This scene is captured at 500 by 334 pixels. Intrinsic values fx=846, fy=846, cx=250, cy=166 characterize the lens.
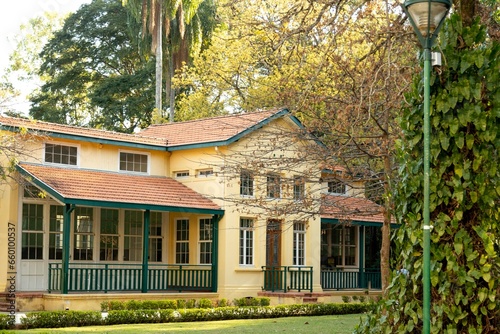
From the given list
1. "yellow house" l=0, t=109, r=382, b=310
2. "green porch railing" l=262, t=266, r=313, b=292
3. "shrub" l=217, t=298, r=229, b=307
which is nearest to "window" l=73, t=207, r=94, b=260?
"yellow house" l=0, t=109, r=382, b=310

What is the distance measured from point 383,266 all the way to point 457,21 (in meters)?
7.98

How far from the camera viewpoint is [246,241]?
27906 mm

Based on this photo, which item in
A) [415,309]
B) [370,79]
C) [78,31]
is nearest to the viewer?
[415,309]

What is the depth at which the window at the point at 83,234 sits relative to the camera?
2605 centimetres

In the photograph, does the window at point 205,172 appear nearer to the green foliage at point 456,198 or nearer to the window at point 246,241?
the window at point 246,241

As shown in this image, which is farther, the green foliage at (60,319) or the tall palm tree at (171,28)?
the tall palm tree at (171,28)

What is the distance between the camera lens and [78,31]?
5112 centimetres

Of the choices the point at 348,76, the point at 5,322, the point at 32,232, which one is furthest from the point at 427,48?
the point at 32,232

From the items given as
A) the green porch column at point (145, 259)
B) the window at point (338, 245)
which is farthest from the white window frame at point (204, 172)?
the window at point (338, 245)

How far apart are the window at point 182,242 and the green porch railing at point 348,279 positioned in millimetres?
5161

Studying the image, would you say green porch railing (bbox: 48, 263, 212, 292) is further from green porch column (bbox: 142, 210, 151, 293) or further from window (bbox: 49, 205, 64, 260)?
window (bbox: 49, 205, 64, 260)

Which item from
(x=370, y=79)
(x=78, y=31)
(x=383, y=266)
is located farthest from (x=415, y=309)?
(x=78, y=31)

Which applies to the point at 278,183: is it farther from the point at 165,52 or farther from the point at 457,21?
the point at 165,52

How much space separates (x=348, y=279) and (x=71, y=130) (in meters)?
12.1
